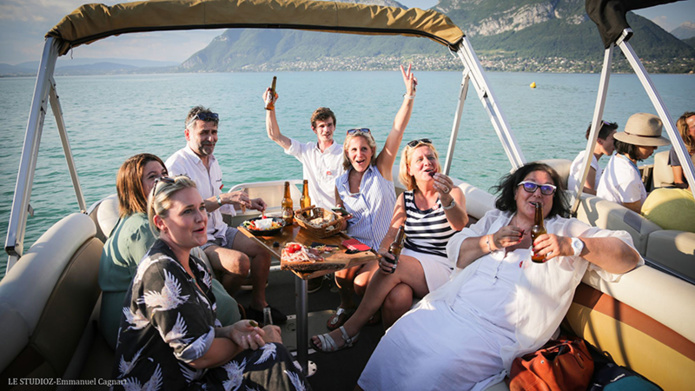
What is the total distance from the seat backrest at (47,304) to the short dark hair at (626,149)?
4683mm

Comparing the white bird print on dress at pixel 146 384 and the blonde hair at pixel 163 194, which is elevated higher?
the blonde hair at pixel 163 194

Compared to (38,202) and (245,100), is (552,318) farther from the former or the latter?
(245,100)

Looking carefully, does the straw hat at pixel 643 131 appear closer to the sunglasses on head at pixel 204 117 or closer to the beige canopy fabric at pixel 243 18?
the beige canopy fabric at pixel 243 18

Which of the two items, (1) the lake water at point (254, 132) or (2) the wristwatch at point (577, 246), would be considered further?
(1) the lake water at point (254, 132)

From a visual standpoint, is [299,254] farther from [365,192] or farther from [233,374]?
[365,192]

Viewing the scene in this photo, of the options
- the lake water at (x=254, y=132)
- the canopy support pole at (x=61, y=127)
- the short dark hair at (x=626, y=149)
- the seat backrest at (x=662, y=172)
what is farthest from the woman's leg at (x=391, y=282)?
the lake water at (x=254, y=132)

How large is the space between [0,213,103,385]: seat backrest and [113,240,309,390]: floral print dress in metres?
0.47

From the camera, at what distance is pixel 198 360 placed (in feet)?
5.35

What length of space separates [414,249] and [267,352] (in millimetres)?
1573

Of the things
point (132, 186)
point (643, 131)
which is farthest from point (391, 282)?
point (643, 131)

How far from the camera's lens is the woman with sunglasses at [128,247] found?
7.78 feet

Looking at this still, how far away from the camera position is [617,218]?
141 inches

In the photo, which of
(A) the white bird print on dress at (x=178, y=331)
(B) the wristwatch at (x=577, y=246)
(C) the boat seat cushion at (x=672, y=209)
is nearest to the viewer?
(A) the white bird print on dress at (x=178, y=331)

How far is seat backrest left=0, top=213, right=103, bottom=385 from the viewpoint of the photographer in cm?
179
